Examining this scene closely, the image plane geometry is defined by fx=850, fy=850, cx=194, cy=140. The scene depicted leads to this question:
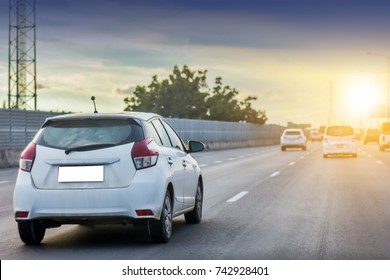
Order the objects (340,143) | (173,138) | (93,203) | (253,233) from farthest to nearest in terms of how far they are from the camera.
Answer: (340,143) → (173,138) → (253,233) → (93,203)

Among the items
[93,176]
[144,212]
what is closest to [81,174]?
[93,176]

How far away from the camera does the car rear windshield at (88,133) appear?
9203 millimetres

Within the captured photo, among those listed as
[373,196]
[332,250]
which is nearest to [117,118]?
[332,250]

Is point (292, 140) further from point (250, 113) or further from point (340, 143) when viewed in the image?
point (250, 113)

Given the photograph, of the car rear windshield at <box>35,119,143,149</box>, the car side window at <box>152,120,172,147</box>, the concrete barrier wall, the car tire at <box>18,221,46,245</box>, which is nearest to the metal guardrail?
the concrete barrier wall

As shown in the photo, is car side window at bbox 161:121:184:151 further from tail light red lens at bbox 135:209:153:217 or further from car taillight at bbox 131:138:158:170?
tail light red lens at bbox 135:209:153:217

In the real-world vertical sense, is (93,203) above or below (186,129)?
above

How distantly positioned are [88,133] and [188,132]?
52.8m

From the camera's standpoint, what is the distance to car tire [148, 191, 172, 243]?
9359 millimetres

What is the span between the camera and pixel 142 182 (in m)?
9.03

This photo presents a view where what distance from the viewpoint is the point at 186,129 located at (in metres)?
61.5

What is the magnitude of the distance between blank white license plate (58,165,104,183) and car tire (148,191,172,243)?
2.56ft

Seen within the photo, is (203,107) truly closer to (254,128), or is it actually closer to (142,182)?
(254,128)

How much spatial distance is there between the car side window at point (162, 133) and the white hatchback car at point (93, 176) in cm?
56
